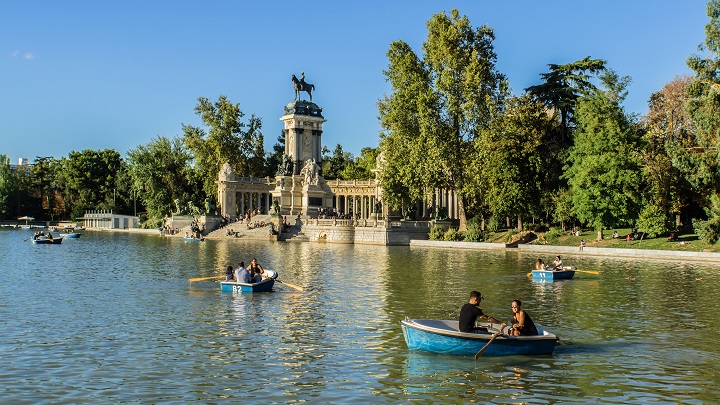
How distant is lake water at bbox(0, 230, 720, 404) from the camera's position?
1620cm

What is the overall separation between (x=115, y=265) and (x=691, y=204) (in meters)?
48.3

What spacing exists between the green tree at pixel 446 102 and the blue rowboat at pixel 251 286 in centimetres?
4159

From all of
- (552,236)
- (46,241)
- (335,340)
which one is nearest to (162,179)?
(46,241)

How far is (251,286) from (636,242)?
38058 millimetres

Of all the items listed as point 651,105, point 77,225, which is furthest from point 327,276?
point 77,225

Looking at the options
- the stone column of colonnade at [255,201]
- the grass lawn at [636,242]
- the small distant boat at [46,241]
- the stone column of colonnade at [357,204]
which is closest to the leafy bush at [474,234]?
the grass lawn at [636,242]

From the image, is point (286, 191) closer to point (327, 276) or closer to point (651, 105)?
point (651, 105)

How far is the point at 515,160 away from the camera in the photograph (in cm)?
6912

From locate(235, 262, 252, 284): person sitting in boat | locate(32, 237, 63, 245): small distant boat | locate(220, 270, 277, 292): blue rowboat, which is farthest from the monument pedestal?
locate(235, 262, 252, 284): person sitting in boat

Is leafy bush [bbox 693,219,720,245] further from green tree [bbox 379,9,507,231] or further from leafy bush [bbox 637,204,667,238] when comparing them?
green tree [bbox 379,9,507,231]

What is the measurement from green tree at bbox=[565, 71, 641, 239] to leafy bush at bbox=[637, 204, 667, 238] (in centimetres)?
150

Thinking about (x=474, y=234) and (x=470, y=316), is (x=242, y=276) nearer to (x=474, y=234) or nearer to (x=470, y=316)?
(x=470, y=316)

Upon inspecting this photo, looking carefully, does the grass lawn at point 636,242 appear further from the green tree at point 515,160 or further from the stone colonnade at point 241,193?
the stone colonnade at point 241,193

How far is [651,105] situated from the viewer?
68.9m
